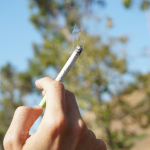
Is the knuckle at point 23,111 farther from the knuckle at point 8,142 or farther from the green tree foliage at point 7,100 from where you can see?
the green tree foliage at point 7,100

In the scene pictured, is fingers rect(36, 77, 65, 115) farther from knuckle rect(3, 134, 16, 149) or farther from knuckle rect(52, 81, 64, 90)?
knuckle rect(3, 134, 16, 149)

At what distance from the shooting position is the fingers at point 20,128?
0.70m

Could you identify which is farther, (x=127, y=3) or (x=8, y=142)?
(x=127, y=3)

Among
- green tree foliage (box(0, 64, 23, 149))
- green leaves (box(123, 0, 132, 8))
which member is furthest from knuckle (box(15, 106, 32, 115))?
green tree foliage (box(0, 64, 23, 149))

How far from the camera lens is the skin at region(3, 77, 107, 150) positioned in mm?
648

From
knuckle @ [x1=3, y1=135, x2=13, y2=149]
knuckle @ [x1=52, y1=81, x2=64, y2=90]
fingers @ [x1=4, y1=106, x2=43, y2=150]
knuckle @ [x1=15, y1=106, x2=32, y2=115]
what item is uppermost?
knuckle @ [x1=52, y1=81, x2=64, y2=90]

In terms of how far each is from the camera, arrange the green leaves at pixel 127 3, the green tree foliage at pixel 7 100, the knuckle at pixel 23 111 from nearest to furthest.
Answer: the knuckle at pixel 23 111, the green leaves at pixel 127 3, the green tree foliage at pixel 7 100

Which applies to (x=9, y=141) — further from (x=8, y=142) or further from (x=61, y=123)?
(x=61, y=123)

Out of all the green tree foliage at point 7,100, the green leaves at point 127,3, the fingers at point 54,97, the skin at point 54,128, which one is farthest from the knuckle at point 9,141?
the green tree foliage at point 7,100

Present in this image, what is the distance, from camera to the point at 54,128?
64 centimetres

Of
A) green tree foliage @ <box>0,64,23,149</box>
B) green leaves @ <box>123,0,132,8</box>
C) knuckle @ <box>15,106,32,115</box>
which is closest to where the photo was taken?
knuckle @ <box>15,106,32,115</box>

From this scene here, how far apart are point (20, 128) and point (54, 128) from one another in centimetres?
14

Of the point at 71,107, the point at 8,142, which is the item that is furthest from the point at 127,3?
the point at 8,142

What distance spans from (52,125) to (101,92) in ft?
30.6
